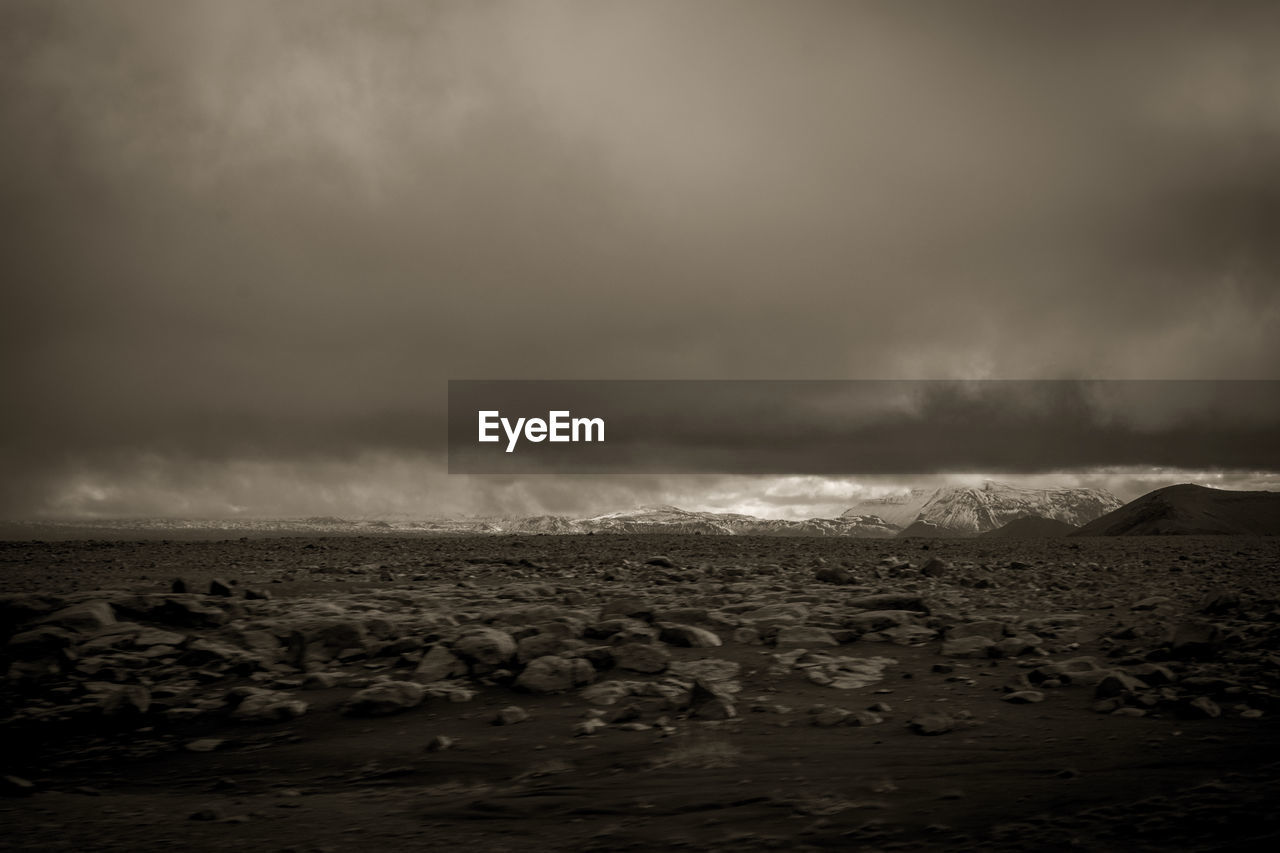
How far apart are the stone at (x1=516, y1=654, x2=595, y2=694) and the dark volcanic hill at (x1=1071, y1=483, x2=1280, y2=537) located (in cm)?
10276

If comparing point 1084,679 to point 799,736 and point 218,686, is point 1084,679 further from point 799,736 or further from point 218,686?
point 218,686

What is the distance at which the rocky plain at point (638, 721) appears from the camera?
4.34 meters

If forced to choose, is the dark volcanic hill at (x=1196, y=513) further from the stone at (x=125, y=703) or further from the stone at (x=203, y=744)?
the stone at (x=125, y=703)

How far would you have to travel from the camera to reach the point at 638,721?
243 inches

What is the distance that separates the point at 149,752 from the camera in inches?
235

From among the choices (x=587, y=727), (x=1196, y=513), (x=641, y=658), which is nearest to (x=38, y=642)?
(x=587, y=727)

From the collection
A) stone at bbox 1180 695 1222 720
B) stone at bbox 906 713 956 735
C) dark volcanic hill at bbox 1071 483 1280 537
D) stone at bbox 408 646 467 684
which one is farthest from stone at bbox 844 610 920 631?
dark volcanic hill at bbox 1071 483 1280 537

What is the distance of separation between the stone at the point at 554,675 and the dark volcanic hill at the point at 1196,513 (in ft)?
337

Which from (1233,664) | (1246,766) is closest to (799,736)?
(1246,766)

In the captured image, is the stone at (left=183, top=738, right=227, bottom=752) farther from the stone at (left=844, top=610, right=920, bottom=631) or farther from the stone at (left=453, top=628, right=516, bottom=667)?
the stone at (left=844, top=610, right=920, bottom=631)

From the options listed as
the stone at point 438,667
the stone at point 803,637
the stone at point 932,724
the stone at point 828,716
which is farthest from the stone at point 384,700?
the stone at point 932,724

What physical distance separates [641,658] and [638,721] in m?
1.29

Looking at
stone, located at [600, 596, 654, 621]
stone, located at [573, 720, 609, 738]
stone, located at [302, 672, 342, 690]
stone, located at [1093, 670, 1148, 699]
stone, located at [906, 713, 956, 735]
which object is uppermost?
stone, located at [600, 596, 654, 621]

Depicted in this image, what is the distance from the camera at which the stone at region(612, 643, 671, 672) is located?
7393 mm
